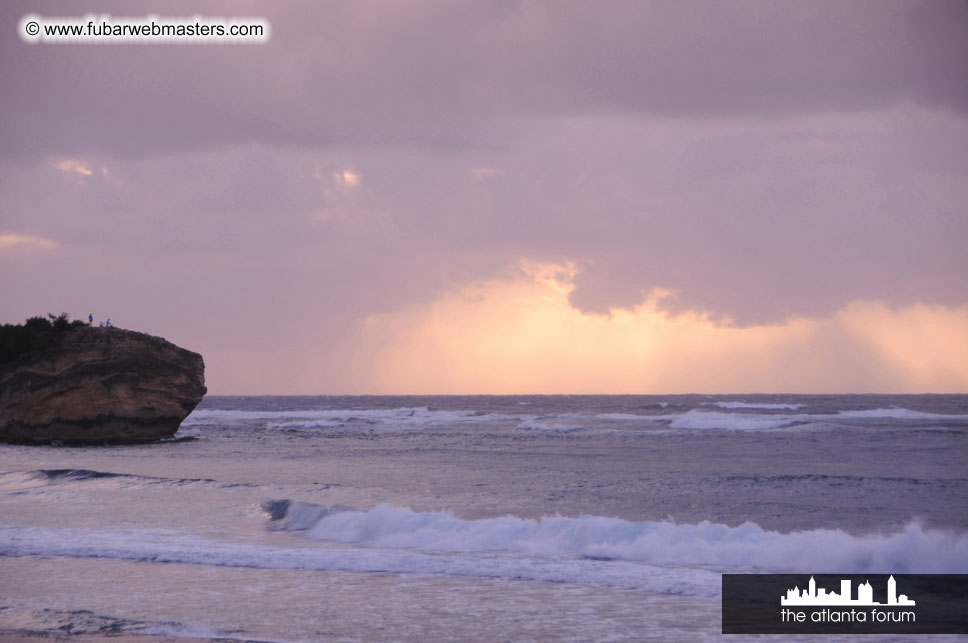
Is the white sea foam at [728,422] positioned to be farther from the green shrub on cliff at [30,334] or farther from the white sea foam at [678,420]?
the green shrub on cliff at [30,334]

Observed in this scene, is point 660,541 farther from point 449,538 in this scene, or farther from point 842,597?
point 449,538

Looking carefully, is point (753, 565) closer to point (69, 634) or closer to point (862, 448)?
point (69, 634)

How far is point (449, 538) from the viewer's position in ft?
44.1

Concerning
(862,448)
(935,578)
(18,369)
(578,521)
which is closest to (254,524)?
(578,521)

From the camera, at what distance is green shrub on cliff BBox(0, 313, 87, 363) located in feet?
114

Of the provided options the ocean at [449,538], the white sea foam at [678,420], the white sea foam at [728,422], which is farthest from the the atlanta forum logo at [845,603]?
the white sea foam at [678,420]

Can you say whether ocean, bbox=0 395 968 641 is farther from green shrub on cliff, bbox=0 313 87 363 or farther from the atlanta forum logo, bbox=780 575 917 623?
green shrub on cliff, bbox=0 313 87 363

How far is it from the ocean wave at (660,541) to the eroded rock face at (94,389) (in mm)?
23573

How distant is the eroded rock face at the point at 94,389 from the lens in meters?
33.7

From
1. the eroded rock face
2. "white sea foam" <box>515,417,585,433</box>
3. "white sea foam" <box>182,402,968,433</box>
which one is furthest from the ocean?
"white sea foam" <box>182,402,968,433</box>

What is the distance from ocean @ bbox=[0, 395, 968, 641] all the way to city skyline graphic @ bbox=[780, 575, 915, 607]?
0.95 metres

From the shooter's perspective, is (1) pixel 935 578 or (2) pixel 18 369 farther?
(2) pixel 18 369

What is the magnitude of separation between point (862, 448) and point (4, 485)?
89.2 ft

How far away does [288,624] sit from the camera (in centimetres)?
838
